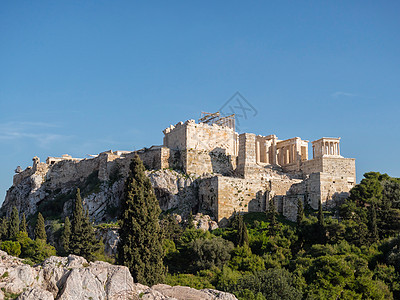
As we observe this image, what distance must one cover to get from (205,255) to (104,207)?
66.8ft

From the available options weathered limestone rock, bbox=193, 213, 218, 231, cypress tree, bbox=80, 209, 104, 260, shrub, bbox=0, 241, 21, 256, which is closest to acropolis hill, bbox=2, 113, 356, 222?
weathered limestone rock, bbox=193, 213, 218, 231

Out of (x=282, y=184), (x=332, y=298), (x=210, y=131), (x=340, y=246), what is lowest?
(x=332, y=298)

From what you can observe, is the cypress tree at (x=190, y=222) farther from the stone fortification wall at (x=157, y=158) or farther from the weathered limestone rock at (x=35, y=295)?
the weathered limestone rock at (x=35, y=295)

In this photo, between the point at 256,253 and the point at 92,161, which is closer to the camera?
the point at 256,253

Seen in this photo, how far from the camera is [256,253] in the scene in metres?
53.5

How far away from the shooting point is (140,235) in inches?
1570

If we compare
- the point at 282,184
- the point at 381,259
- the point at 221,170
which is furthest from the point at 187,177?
the point at 381,259

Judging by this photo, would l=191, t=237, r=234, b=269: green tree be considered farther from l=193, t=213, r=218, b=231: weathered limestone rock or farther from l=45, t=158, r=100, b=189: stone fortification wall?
l=45, t=158, r=100, b=189: stone fortification wall

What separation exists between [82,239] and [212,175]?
1686 centimetres

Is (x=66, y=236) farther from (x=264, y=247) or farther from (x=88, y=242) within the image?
(x=264, y=247)

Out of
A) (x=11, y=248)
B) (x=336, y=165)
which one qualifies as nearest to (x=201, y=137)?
(x=336, y=165)

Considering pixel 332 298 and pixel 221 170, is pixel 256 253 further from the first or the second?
pixel 221 170

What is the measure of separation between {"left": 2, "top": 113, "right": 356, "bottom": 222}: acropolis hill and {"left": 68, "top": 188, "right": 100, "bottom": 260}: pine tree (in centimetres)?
1013

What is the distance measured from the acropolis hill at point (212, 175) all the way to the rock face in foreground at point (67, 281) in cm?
3041
